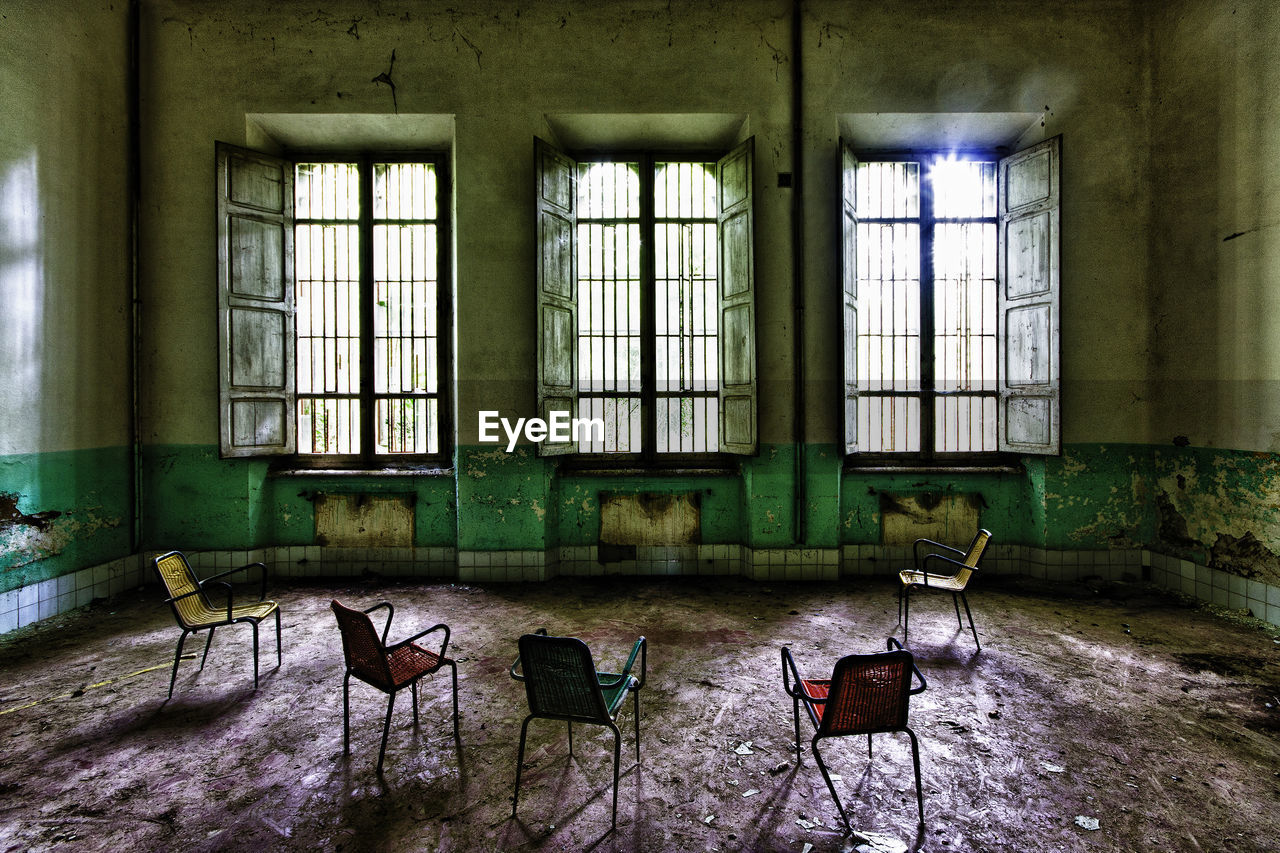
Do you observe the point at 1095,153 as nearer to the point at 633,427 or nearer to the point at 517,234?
the point at 633,427

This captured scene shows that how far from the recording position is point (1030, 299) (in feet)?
15.8

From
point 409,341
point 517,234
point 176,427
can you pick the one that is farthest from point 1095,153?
point 176,427

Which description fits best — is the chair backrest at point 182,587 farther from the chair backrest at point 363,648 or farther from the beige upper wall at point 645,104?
the beige upper wall at point 645,104

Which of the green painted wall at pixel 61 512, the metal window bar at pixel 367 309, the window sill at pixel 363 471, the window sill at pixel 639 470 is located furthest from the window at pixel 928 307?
the green painted wall at pixel 61 512

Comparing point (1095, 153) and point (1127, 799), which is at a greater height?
point (1095, 153)

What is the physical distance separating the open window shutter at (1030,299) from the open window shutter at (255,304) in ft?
21.2

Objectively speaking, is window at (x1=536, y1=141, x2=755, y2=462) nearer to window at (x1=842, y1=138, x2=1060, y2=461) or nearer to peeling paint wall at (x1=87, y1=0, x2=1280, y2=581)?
peeling paint wall at (x1=87, y1=0, x2=1280, y2=581)

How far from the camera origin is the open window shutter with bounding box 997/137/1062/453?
183 inches

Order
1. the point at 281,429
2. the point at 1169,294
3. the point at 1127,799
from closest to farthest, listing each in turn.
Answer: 1. the point at 1127,799
2. the point at 1169,294
3. the point at 281,429

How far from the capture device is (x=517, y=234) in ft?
15.9

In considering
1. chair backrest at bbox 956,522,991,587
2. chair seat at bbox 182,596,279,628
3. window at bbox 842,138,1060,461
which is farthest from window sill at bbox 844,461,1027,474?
chair seat at bbox 182,596,279,628

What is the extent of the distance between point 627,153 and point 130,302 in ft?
14.6

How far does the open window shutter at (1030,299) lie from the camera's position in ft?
15.2

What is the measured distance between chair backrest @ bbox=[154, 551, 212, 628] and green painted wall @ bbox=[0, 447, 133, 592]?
1742 mm
